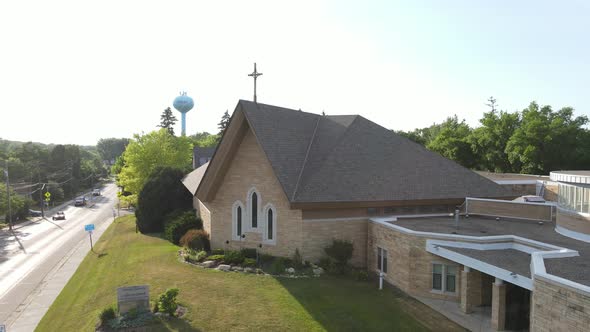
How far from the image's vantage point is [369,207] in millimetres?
26203

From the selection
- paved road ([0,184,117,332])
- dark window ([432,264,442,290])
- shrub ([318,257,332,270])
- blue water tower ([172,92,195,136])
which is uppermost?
blue water tower ([172,92,195,136])

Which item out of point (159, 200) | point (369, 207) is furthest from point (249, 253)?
point (159, 200)

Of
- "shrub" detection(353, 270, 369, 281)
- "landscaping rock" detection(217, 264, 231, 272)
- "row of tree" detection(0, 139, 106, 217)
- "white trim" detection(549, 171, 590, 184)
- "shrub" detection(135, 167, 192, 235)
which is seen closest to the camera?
"white trim" detection(549, 171, 590, 184)

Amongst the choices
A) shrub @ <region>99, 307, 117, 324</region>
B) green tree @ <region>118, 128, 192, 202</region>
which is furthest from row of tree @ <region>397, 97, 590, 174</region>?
shrub @ <region>99, 307, 117, 324</region>

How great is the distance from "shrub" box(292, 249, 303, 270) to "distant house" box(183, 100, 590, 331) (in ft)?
1.05

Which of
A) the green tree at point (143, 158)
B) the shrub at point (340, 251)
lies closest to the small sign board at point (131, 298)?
the shrub at point (340, 251)

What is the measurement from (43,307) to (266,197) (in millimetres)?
15332

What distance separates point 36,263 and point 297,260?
87.4ft

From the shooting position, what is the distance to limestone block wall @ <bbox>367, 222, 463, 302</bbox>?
66.3 feet

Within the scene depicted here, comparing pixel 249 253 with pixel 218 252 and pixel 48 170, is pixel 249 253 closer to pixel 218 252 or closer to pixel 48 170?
pixel 218 252

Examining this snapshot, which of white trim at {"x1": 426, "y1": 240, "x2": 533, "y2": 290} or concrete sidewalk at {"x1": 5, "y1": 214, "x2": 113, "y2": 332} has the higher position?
white trim at {"x1": 426, "y1": 240, "x2": 533, "y2": 290}

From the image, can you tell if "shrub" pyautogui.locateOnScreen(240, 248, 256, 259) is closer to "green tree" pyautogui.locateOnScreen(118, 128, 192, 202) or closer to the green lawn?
the green lawn

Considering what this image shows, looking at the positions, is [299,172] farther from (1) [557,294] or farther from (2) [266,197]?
(1) [557,294]

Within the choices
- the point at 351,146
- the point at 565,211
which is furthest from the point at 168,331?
the point at 565,211
